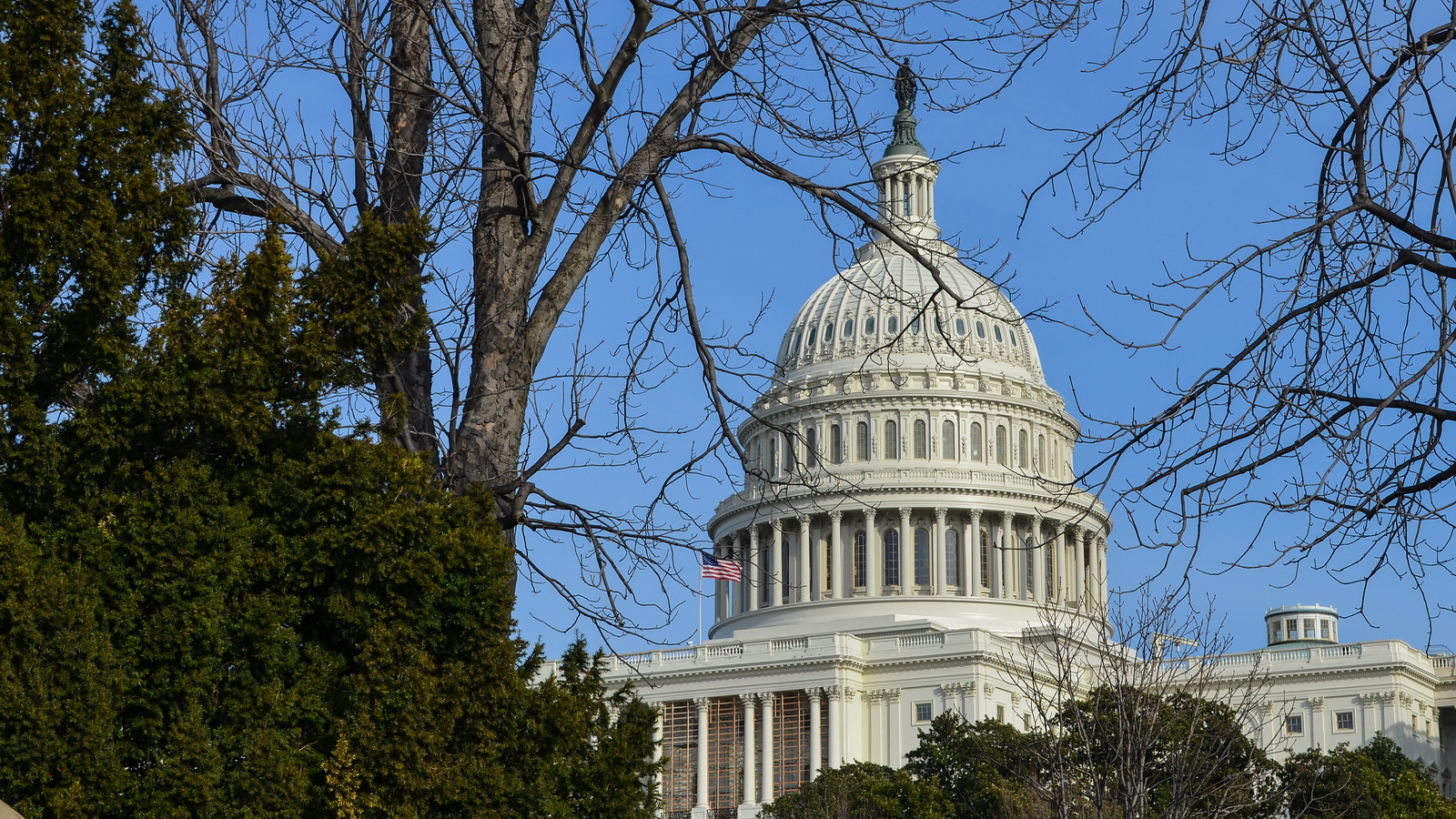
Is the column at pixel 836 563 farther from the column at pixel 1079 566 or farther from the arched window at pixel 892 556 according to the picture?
the column at pixel 1079 566

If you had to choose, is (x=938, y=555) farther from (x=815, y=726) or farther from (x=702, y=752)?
(x=702, y=752)

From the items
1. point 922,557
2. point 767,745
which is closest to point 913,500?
point 922,557

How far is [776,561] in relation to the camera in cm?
9912

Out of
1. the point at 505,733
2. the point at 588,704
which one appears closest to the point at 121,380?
the point at 505,733

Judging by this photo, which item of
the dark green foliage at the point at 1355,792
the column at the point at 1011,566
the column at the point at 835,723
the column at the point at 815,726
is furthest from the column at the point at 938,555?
the dark green foliage at the point at 1355,792

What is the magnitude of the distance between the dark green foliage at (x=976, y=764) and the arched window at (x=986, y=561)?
117ft

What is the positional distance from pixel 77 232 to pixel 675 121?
4.66 metres

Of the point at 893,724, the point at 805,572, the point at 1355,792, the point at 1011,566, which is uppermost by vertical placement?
the point at 1011,566

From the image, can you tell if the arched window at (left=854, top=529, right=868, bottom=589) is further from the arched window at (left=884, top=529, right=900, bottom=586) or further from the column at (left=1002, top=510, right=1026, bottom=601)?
the column at (left=1002, top=510, right=1026, bottom=601)

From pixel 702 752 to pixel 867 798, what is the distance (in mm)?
32824

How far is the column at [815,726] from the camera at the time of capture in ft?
280

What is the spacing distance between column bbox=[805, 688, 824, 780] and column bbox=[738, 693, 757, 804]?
2.82m

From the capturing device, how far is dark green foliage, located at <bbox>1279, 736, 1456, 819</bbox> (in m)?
54.0

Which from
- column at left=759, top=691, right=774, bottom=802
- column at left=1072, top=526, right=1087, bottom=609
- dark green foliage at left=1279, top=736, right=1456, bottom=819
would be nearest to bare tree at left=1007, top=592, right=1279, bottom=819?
dark green foliage at left=1279, top=736, right=1456, bottom=819
